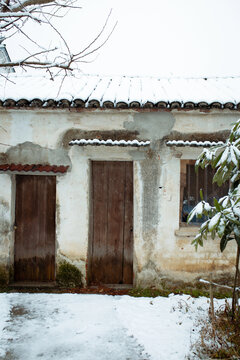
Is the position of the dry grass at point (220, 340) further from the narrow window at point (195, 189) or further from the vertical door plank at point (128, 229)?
the narrow window at point (195, 189)

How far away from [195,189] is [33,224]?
3095 mm

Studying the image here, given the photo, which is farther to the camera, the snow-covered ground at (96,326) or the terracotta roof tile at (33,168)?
the terracotta roof tile at (33,168)

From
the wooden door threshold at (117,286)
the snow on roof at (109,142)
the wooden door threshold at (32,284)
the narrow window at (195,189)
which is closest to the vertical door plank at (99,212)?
the wooden door threshold at (117,286)

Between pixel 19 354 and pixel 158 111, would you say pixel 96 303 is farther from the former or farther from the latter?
pixel 158 111

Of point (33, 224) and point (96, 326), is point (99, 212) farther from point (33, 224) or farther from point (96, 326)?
point (96, 326)

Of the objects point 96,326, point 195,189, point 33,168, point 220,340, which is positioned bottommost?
point 96,326

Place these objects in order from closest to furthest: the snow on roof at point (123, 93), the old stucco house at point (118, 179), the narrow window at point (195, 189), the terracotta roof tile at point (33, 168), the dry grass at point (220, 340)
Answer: the dry grass at point (220, 340), the snow on roof at point (123, 93), the terracotta roof tile at point (33, 168), the old stucco house at point (118, 179), the narrow window at point (195, 189)

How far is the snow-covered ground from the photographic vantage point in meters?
3.21

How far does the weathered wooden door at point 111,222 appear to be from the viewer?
17.3ft

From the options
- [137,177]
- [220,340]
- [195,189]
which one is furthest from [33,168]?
[220,340]

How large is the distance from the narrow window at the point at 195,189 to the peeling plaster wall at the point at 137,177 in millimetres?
261

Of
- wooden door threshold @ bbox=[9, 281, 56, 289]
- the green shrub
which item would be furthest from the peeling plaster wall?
wooden door threshold @ bbox=[9, 281, 56, 289]

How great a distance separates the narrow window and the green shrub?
2.12 meters

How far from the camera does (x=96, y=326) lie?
3.76m
